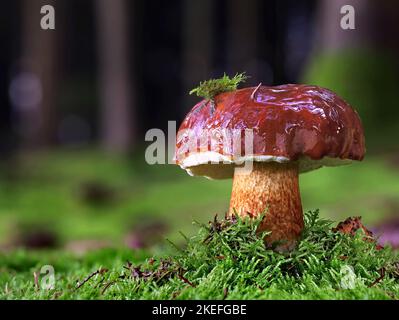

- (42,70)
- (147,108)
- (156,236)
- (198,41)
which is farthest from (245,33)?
(156,236)

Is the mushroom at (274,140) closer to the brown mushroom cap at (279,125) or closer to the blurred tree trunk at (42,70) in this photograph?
the brown mushroom cap at (279,125)

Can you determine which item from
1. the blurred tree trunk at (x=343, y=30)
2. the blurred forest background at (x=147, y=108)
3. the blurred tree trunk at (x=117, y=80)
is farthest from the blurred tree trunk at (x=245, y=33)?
the blurred tree trunk at (x=343, y=30)

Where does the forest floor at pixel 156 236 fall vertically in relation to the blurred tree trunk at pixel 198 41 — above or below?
below

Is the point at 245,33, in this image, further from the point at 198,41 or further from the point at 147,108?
the point at 147,108

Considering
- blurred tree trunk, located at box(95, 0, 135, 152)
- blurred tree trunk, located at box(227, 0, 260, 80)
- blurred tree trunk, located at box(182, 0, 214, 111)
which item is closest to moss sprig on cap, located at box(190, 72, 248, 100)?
blurred tree trunk, located at box(95, 0, 135, 152)

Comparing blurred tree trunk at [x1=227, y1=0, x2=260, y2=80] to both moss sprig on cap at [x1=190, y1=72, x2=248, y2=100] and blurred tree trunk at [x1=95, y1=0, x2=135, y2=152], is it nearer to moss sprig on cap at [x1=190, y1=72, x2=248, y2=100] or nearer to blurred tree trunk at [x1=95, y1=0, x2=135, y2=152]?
blurred tree trunk at [x1=95, y1=0, x2=135, y2=152]
